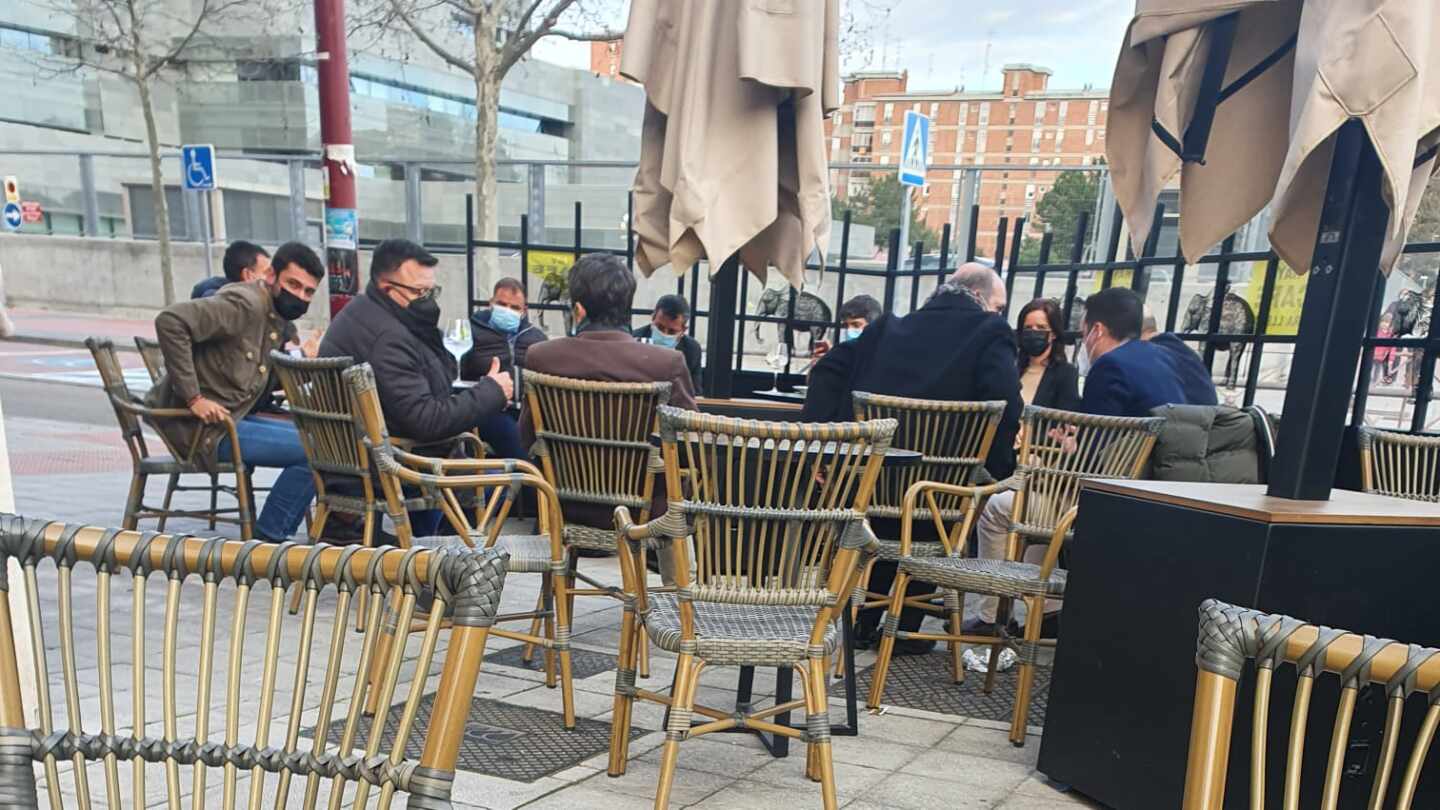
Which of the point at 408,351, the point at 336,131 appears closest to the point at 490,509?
the point at 408,351

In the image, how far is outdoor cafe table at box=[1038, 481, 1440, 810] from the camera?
2250 mm

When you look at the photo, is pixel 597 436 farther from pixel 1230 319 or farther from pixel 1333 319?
pixel 1230 319

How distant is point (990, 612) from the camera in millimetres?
4117

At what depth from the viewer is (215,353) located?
175 inches

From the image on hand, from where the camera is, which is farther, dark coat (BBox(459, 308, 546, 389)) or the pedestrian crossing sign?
the pedestrian crossing sign

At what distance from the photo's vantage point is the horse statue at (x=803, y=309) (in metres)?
6.76

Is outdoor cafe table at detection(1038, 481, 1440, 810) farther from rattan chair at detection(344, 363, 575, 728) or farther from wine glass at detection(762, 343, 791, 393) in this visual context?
wine glass at detection(762, 343, 791, 393)

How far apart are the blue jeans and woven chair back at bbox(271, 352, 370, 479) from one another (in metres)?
0.90

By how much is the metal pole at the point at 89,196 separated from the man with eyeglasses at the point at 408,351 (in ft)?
63.9

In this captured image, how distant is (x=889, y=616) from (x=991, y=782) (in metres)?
0.71

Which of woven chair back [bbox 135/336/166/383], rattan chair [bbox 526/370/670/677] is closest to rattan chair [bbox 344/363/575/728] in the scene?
rattan chair [bbox 526/370/670/677]

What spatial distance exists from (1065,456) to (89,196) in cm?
2280

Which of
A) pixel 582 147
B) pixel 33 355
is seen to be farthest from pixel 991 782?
pixel 582 147

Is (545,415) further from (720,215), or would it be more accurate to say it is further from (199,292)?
(199,292)
